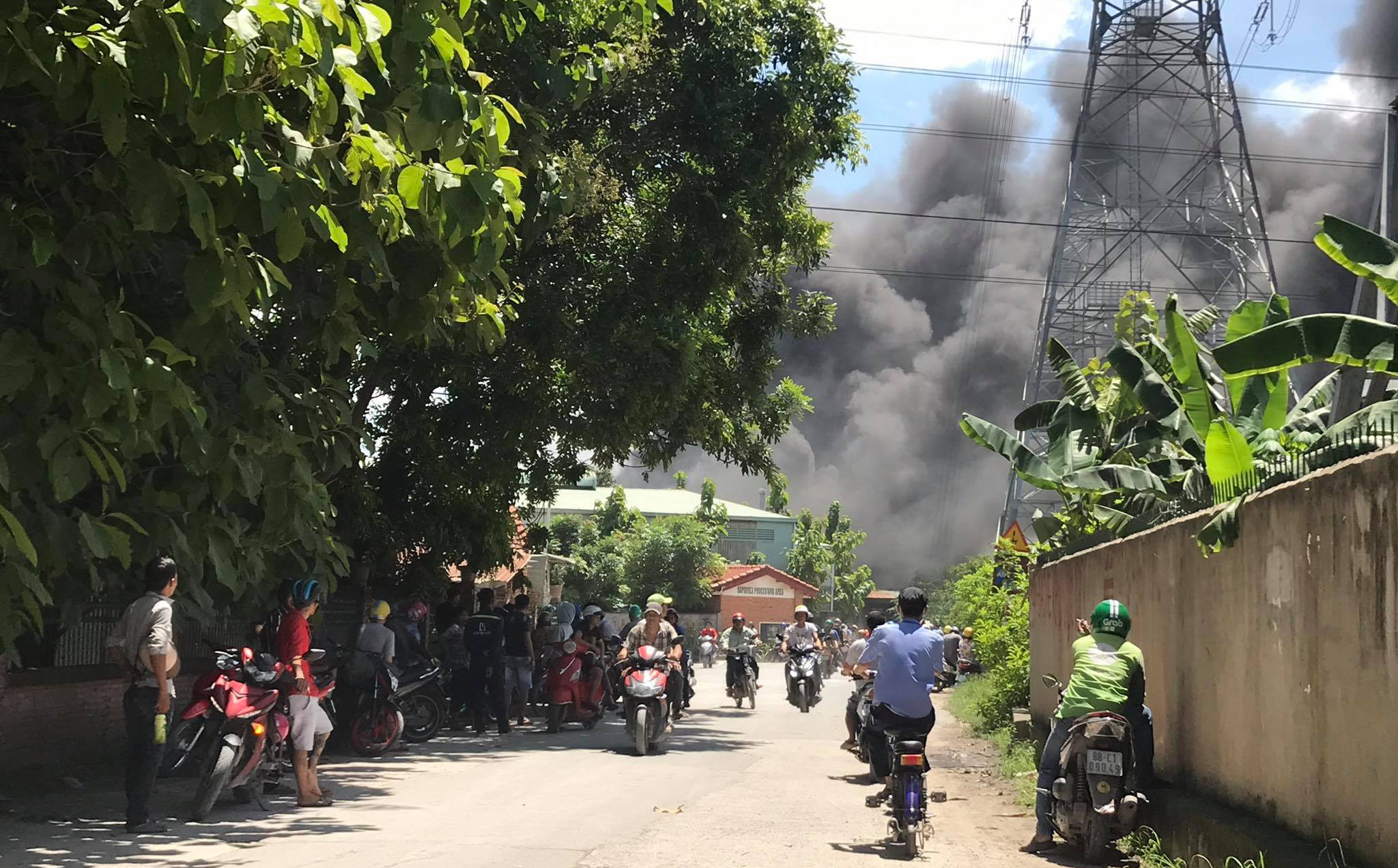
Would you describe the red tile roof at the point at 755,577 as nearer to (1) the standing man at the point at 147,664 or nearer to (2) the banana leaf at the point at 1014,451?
(2) the banana leaf at the point at 1014,451

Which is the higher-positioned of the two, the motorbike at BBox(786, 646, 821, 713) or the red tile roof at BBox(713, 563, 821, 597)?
the red tile roof at BBox(713, 563, 821, 597)

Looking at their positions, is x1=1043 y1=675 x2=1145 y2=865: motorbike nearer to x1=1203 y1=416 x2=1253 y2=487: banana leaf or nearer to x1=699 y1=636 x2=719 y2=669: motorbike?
x1=1203 y1=416 x2=1253 y2=487: banana leaf

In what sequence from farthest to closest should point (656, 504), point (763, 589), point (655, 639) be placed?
point (656, 504) → point (763, 589) → point (655, 639)

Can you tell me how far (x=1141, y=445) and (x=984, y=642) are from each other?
893 centimetres

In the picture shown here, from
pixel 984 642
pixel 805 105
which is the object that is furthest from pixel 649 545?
pixel 805 105

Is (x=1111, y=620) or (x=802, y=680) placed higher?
(x=1111, y=620)

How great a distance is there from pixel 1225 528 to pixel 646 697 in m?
7.94

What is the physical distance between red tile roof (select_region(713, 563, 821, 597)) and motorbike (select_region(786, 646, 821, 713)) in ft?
158

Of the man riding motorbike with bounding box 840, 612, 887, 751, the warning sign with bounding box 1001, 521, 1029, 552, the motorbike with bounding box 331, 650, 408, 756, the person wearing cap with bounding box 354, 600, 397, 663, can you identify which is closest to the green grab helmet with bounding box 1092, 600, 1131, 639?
the man riding motorbike with bounding box 840, 612, 887, 751

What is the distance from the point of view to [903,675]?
904cm

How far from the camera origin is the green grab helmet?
866 cm

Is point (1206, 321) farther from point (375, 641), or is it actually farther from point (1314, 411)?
point (375, 641)

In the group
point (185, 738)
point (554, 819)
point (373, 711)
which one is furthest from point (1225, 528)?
point (373, 711)

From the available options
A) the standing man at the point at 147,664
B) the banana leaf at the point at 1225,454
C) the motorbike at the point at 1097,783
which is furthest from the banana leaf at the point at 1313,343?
the standing man at the point at 147,664
